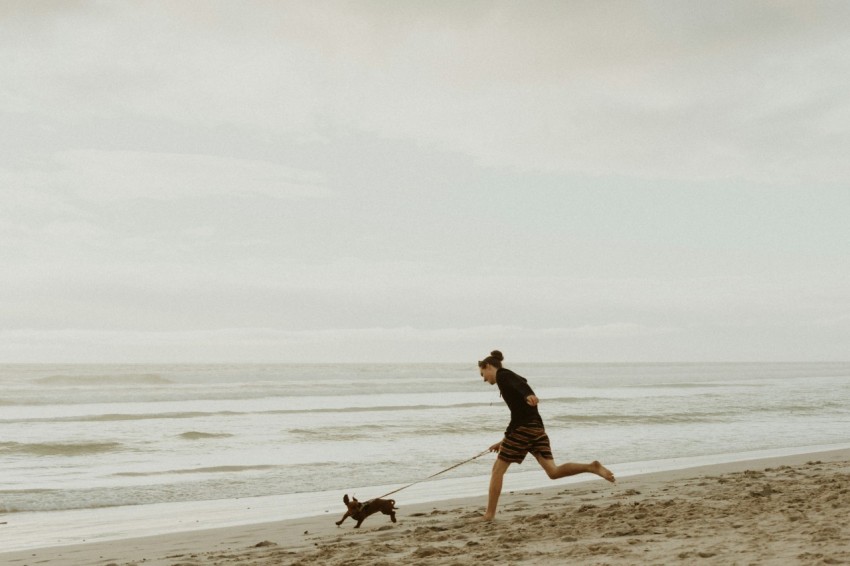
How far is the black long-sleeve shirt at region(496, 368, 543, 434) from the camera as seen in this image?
7.60 meters

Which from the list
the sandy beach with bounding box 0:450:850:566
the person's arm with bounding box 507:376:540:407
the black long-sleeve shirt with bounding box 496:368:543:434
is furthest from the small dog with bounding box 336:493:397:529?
the person's arm with bounding box 507:376:540:407

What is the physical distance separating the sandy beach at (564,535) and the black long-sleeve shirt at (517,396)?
0.96m

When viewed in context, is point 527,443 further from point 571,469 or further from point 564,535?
point 564,535

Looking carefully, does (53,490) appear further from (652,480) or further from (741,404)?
(741,404)

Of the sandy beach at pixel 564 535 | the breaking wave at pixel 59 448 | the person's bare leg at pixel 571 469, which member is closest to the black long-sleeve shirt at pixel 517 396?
the person's bare leg at pixel 571 469

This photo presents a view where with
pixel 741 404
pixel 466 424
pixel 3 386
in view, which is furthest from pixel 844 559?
pixel 3 386

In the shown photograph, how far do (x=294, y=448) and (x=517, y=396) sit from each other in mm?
9927

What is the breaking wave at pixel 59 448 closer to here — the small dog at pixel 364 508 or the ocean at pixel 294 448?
the ocean at pixel 294 448

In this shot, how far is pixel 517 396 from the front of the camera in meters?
7.61

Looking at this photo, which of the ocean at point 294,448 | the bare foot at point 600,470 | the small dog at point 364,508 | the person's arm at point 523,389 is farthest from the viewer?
the ocean at point 294,448

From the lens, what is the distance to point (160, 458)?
15.2 metres

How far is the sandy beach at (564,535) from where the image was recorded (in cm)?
582

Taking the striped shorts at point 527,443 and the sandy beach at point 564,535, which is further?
the striped shorts at point 527,443

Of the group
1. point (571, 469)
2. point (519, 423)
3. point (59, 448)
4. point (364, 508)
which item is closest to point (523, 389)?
point (519, 423)
